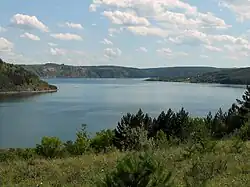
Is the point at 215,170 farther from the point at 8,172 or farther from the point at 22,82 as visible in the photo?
the point at 22,82

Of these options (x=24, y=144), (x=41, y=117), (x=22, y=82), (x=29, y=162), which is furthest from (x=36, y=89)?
(x=29, y=162)

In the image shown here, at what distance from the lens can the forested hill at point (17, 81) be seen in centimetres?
13862

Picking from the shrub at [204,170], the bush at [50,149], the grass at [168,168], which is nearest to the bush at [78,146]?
the bush at [50,149]

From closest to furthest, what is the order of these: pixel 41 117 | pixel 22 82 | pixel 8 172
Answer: pixel 8 172 → pixel 41 117 → pixel 22 82

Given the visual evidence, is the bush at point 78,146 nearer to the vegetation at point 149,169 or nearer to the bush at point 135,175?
the vegetation at point 149,169

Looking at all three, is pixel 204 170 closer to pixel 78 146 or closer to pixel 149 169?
pixel 149 169

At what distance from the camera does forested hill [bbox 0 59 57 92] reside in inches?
5458

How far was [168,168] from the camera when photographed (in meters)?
6.08

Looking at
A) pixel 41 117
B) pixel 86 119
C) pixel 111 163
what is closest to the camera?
pixel 111 163

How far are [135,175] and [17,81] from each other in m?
146

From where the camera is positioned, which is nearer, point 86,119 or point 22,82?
point 86,119

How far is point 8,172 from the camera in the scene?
800 centimetres

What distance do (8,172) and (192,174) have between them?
3.91m

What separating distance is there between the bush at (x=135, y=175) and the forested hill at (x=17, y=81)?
13622 centimetres
